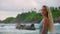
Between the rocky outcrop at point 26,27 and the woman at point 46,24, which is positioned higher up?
the woman at point 46,24

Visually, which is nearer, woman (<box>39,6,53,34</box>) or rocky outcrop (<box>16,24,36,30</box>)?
woman (<box>39,6,53,34</box>)

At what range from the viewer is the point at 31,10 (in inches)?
79.1

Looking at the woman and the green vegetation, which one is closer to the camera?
the woman

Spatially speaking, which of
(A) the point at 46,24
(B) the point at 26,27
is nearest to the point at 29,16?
(B) the point at 26,27

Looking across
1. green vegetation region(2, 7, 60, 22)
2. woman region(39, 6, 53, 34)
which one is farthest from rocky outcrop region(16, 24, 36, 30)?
woman region(39, 6, 53, 34)

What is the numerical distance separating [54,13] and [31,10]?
12.2 inches

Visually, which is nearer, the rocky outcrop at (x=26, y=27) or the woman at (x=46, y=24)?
the woman at (x=46, y=24)

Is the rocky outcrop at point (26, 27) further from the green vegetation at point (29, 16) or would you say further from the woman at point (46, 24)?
the woman at point (46, 24)

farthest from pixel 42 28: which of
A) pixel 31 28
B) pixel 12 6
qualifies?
pixel 12 6

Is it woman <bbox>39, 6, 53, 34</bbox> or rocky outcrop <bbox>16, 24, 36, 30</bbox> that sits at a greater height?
woman <bbox>39, 6, 53, 34</bbox>

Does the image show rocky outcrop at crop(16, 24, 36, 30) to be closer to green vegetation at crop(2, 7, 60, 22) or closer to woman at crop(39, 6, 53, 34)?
green vegetation at crop(2, 7, 60, 22)

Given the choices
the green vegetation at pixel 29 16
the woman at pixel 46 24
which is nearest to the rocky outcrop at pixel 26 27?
the green vegetation at pixel 29 16

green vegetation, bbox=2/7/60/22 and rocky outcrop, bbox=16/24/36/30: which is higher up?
green vegetation, bbox=2/7/60/22

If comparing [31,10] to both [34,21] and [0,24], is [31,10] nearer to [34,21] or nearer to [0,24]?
[34,21]
